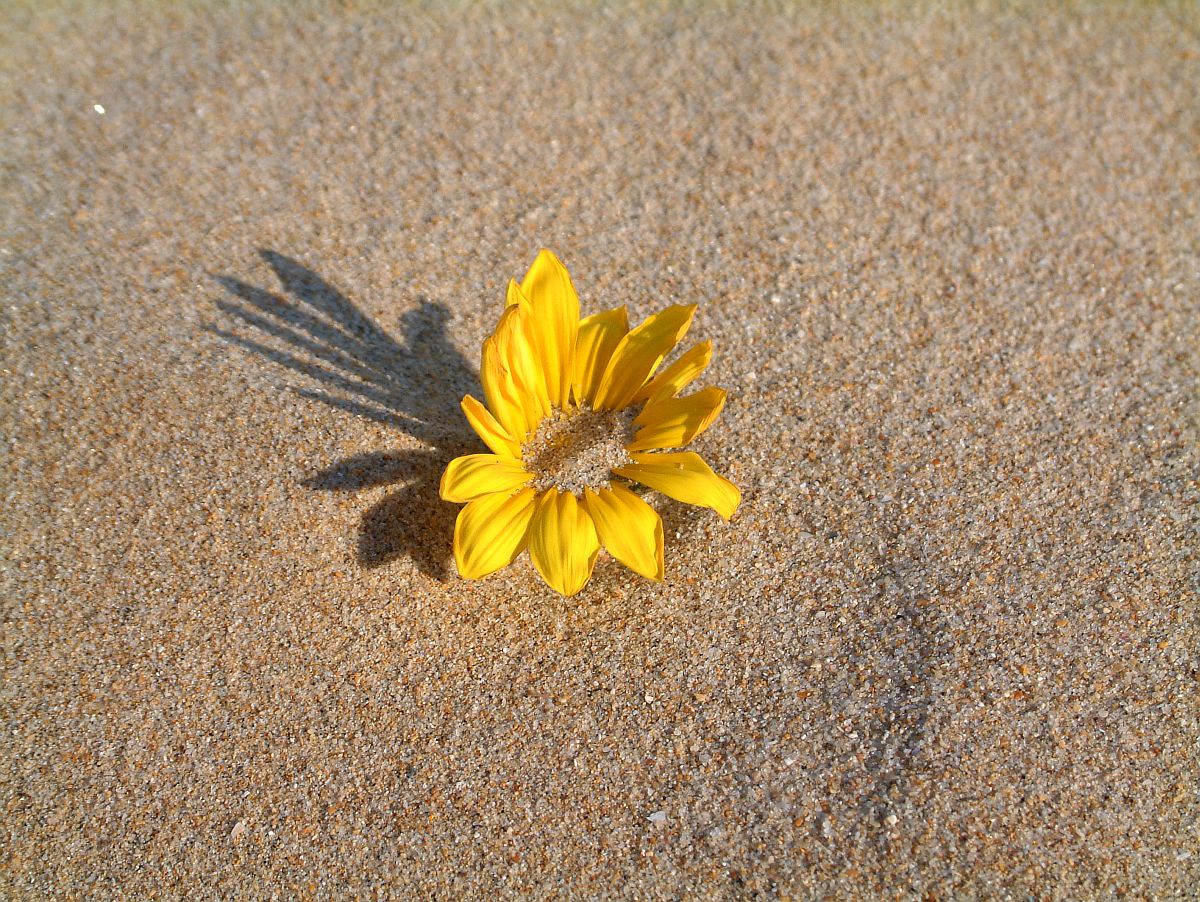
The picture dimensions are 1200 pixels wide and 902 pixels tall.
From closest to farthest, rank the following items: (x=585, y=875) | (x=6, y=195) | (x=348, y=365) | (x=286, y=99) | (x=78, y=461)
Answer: (x=585, y=875), (x=78, y=461), (x=348, y=365), (x=6, y=195), (x=286, y=99)

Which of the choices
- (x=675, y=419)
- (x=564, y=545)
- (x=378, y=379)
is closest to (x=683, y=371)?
(x=675, y=419)

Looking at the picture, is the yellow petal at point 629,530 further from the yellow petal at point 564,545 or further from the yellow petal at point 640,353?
the yellow petal at point 640,353

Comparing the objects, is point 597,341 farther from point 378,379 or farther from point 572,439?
point 378,379

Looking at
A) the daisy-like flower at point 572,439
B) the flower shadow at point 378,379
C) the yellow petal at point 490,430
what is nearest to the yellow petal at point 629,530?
the daisy-like flower at point 572,439

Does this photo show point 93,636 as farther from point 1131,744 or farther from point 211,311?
point 1131,744

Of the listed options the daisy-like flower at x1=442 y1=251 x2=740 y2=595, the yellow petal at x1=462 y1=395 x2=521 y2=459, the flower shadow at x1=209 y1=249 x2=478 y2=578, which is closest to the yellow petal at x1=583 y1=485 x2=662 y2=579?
the daisy-like flower at x1=442 y1=251 x2=740 y2=595

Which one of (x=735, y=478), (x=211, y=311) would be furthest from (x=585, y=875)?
(x=211, y=311)

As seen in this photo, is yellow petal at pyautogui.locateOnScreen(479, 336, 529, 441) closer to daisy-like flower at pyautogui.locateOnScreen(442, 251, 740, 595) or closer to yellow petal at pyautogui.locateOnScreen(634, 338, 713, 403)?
daisy-like flower at pyautogui.locateOnScreen(442, 251, 740, 595)
